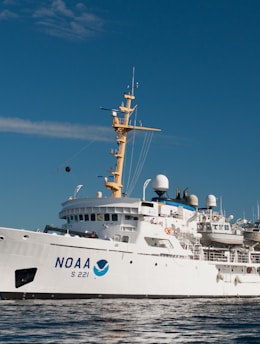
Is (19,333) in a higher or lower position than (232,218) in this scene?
lower

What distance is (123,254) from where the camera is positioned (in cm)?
3272

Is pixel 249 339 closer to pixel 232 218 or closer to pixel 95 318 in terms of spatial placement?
pixel 95 318

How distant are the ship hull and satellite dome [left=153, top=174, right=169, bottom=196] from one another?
21.1 feet

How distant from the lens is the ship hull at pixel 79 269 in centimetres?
3069

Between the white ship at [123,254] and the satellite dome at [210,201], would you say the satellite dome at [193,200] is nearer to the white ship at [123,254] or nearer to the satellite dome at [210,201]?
the white ship at [123,254]

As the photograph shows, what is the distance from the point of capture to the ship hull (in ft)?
101

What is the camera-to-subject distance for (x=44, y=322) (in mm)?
22422

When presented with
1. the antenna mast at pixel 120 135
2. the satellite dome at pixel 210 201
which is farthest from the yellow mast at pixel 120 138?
the satellite dome at pixel 210 201

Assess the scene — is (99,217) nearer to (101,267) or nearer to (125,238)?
(125,238)

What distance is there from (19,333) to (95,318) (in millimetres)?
4848

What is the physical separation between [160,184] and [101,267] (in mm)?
10540

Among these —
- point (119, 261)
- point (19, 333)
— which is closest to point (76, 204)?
point (119, 261)

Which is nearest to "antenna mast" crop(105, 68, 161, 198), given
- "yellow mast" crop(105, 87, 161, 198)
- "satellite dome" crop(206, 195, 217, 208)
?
"yellow mast" crop(105, 87, 161, 198)

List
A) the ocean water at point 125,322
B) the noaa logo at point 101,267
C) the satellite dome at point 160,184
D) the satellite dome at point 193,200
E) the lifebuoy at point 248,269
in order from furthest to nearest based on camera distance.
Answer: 1. the satellite dome at point 193,200
2. the lifebuoy at point 248,269
3. the satellite dome at point 160,184
4. the noaa logo at point 101,267
5. the ocean water at point 125,322
